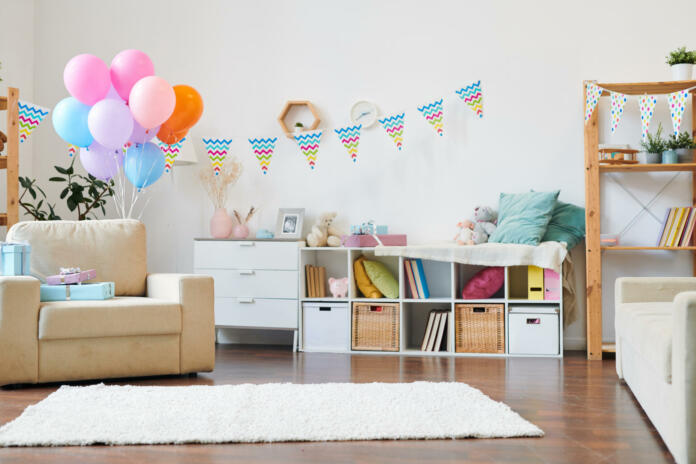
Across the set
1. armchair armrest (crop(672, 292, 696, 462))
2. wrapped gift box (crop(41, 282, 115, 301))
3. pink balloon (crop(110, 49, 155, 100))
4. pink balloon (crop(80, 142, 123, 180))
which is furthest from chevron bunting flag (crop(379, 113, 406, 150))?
armchair armrest (crop(672, 292, 696, 462))

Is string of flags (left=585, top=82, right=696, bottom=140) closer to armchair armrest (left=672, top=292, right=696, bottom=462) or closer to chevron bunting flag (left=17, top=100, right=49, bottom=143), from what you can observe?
armchair armrest (left=672, top=292, right=696, bottom=462)

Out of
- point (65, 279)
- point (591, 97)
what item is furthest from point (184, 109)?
point (591, 97)

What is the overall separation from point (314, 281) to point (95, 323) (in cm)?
167

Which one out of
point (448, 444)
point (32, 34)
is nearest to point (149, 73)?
point (32, 34)

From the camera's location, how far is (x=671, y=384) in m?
2.32

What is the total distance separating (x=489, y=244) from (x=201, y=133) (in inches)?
89.0

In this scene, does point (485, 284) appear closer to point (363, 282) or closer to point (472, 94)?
point (363, 282)

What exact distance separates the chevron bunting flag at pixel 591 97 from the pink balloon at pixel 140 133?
8.56ft

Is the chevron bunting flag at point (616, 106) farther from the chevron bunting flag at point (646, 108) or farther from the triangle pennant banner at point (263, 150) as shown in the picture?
the triangle pennant banner at point (263, 150)

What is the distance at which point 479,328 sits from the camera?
4594mm

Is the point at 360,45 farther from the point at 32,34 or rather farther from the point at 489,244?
the point at 32,34

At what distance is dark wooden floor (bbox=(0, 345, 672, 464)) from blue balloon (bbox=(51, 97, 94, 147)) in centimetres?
149

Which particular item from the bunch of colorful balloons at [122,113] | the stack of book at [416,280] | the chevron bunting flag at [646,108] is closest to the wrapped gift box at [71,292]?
the bunch of colorful balloons at [122,113]

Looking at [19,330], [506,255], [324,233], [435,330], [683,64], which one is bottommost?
[435,330]
